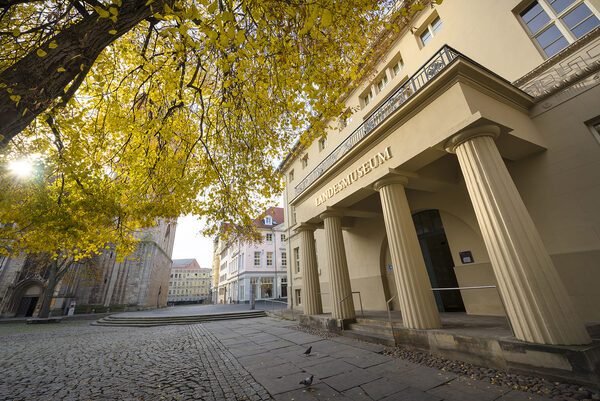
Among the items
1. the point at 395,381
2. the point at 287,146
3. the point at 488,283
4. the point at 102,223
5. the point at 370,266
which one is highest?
the point at 287,146

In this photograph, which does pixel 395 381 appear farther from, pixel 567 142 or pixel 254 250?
pixel 254 250

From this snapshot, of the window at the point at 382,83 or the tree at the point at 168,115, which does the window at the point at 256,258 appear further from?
the window at the point at 382,83

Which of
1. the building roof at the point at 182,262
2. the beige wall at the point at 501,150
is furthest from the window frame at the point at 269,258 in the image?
the building roof at the point at 182,262

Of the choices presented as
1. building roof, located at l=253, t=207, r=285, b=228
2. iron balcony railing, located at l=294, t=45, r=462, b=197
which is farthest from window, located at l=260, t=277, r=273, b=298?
iron balcony railing, located at l=294, t=45, r=462, b=197

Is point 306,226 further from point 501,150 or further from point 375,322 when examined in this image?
point 501,150

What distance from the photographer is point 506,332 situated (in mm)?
4375

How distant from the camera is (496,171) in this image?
176 inches

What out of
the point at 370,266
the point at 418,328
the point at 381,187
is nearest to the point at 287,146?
the point at 381,187

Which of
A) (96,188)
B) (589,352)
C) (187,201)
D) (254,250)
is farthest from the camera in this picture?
(254,250)

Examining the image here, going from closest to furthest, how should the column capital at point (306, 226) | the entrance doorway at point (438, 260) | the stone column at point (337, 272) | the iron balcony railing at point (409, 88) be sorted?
the iron balcony railing at point (409, 88)
the stone column at point (337, 272)
the entrance doorway at point (438, 260)
the column capital at point (306, 226)

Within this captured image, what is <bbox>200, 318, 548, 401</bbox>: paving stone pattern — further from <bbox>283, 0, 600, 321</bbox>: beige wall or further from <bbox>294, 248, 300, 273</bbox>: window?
<bbox>294, 248, 300, 273</bbox>: window

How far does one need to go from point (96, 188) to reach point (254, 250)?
3122 cm

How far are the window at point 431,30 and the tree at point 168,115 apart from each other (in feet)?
14.3

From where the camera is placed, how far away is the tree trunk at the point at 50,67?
8.80ft
